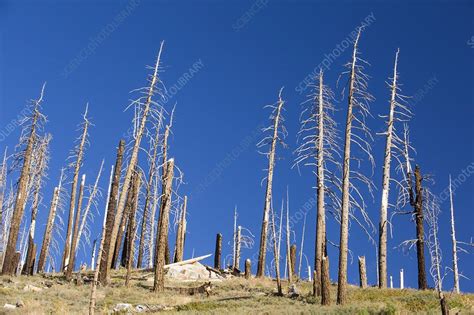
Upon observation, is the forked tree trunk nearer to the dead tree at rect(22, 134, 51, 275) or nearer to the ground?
the ground

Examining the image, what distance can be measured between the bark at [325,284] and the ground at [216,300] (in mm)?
655

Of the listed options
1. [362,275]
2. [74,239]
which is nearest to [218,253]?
[74,239]

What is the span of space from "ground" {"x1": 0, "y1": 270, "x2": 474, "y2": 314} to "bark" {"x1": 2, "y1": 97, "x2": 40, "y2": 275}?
215 centimetres

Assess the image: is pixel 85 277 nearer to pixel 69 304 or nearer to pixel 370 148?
pixel 69 304

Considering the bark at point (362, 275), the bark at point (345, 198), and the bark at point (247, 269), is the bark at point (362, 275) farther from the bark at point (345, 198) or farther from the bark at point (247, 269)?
the bark at point (247, 269)

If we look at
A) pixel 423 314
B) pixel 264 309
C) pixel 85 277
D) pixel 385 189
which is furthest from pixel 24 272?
pixel 423 314

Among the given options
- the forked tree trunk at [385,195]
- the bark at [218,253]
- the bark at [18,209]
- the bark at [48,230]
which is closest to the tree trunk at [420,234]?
the forked tree trunk at [385,195]

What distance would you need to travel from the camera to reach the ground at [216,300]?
1928 centimetres

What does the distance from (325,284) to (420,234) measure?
1058 cm

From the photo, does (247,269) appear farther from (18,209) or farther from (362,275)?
(18,209)

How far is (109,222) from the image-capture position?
32.1 m

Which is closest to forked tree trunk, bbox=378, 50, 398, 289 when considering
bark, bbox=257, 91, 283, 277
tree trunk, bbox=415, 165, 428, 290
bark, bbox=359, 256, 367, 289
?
bark, bbox=359, 256, 367, 289

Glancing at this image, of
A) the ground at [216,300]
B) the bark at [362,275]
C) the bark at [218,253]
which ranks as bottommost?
the ground at [216,300]

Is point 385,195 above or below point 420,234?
above
